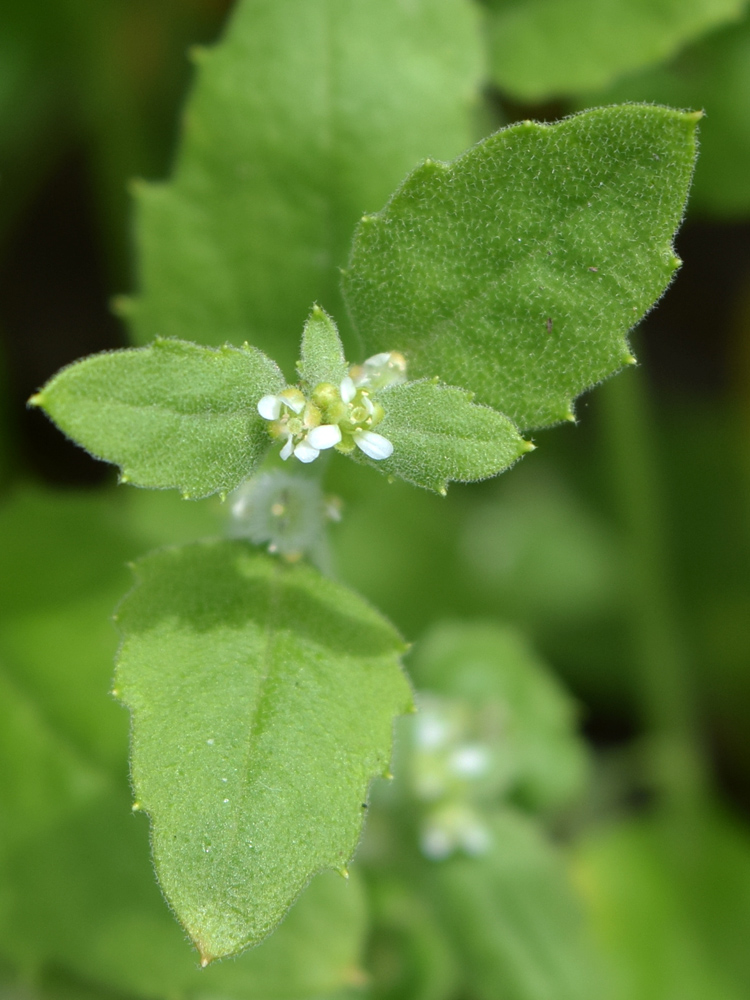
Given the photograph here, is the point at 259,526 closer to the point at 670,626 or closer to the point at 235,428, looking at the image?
the point at 235,428

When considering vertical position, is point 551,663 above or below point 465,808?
below

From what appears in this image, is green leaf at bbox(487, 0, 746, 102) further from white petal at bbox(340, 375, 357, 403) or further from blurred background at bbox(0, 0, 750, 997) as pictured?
white petal at bbox(340, 375, 357, 403)

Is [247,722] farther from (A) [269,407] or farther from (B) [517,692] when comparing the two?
(B) [517,692]

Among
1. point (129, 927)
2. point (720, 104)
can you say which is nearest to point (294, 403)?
point (129, 927)

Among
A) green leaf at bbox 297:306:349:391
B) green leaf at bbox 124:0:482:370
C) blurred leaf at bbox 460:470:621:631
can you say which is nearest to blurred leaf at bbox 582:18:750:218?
green leaf at bbox 124:0:482:370

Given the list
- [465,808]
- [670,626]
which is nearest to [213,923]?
[465,808]

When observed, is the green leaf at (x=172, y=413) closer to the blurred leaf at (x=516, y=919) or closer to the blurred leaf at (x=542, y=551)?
the blurred leaf at (x=516, y=919)
